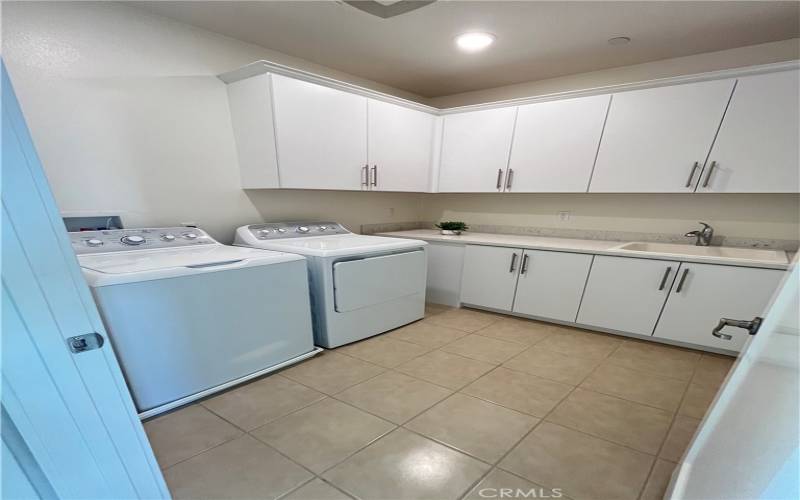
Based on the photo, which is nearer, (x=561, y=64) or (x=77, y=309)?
(x=77, y=309)

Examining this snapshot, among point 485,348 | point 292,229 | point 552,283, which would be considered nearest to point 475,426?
point 485,348

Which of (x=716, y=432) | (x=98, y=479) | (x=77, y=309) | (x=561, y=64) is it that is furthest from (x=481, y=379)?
(x=561, y=64)

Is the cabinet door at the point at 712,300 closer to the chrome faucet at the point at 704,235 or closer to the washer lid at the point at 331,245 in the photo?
the chrome faucet at the point at 704,235

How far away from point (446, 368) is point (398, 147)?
2075 mm

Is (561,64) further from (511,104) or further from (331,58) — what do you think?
(331,58)

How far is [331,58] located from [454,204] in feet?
6.74

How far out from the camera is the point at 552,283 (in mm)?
2596

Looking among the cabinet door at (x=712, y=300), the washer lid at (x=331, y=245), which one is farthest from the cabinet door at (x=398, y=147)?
the cabinet door at (x=712, y=300)

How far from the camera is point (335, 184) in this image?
2.53m

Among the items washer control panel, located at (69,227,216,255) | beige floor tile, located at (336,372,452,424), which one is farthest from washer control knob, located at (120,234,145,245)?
beige floor tile, located at (336,372,452,424)

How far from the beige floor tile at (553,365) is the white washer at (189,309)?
1475 mm

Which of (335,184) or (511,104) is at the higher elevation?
(511,104)

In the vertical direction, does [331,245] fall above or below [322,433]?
above

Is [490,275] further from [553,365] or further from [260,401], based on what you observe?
[260,401]
